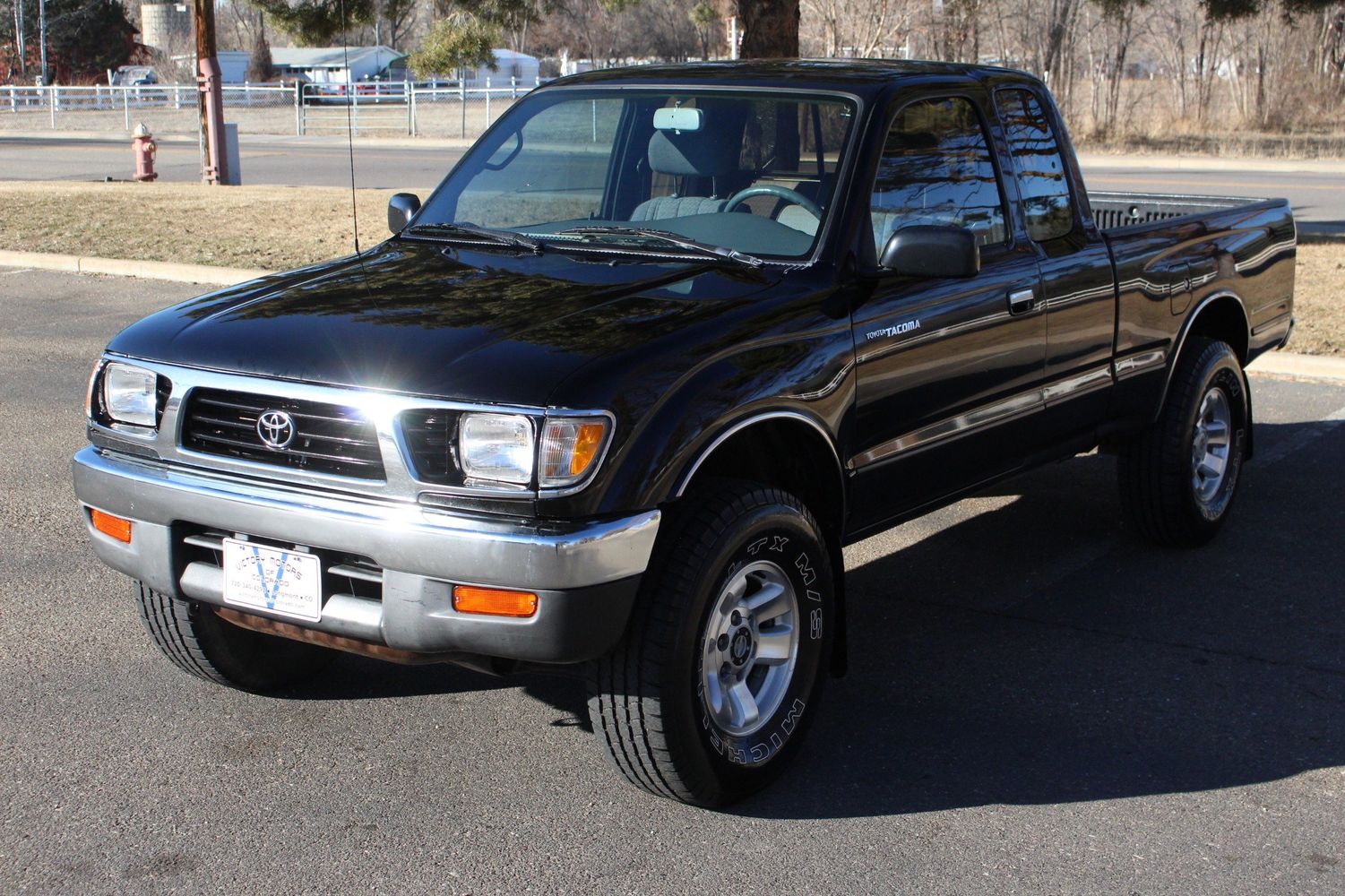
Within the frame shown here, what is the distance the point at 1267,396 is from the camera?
9.09 meters

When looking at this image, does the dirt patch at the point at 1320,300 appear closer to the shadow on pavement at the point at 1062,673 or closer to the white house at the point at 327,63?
the shadow on pavement at the point at 1062,673

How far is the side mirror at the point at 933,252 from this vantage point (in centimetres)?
417

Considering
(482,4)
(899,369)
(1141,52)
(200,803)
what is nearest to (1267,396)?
(899,369)

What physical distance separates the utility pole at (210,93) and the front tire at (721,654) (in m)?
18.8

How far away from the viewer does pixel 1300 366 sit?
9648 millimetres

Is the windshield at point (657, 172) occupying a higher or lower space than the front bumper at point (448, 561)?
higher

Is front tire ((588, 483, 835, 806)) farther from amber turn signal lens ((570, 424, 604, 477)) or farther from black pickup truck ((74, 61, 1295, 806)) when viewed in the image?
amber turn signal lens ((570, 424, 604, 477))

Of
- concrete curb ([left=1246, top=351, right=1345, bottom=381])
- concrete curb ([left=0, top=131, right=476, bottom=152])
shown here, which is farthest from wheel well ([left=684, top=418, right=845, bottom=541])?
concrete curb ([left=0, top=131, right=476, bottom=152])

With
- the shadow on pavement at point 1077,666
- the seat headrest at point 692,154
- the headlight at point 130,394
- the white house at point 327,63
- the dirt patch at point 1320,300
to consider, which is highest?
the white house at point 327,63

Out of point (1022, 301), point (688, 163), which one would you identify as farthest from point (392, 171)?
point (1022, 301)

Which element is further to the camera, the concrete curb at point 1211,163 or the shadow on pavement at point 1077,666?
the concrete curb at point 1211,163

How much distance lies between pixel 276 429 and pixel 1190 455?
12.8ft

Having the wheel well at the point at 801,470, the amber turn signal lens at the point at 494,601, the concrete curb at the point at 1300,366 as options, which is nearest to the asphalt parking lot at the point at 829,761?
the wheel well at the point at 801,470

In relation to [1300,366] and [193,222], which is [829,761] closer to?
[1300,366]
